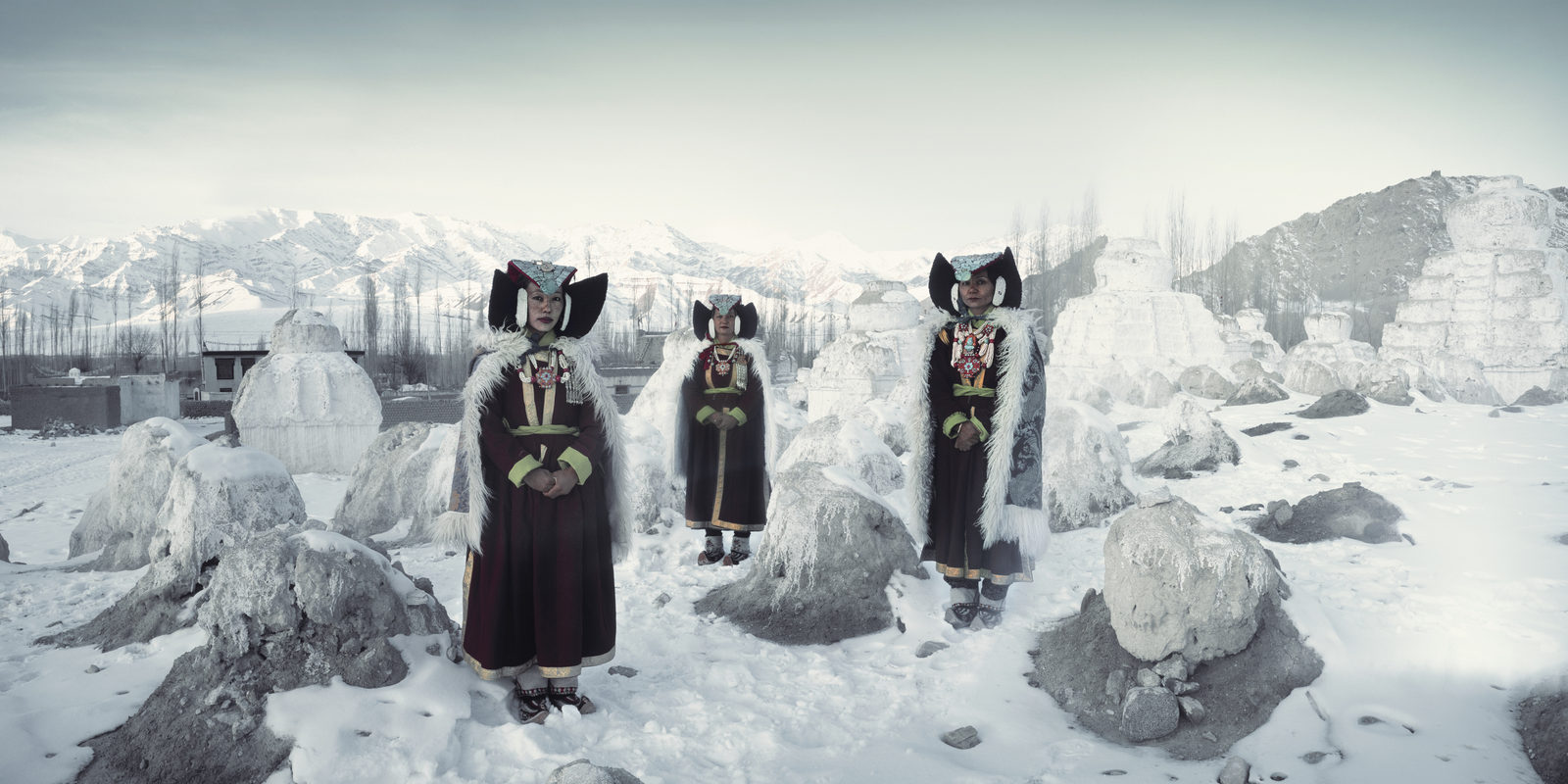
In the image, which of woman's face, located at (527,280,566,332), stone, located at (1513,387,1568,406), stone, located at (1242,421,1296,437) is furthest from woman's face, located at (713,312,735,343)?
stone, located at (1513,387,1568,406)

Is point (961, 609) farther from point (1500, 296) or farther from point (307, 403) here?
point (1500, 296)

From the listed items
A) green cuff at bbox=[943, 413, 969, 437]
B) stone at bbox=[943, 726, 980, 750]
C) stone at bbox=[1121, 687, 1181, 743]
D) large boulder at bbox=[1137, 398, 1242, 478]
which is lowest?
stone at bbox=[943, 726, 980, 750]

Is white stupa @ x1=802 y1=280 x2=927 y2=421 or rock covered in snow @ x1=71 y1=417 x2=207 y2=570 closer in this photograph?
rock covered in snow @ x1=71 y1=417 x2=207 y2=570

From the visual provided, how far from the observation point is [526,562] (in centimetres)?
349

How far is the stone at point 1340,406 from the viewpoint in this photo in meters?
11.5

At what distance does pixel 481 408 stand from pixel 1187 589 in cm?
330

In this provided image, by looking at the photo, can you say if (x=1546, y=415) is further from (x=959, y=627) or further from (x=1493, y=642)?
(x=959, y=627)

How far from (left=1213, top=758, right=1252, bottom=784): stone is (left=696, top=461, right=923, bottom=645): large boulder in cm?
208

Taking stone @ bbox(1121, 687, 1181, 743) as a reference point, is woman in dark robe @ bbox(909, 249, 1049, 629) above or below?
above

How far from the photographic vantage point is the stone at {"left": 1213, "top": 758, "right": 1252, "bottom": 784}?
2.96 metres

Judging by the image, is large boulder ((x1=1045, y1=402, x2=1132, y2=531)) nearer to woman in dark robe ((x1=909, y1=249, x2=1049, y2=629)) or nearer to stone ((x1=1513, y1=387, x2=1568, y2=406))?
woman in dark robe ((x1=909, y1=249, x2=1049, y2=629))

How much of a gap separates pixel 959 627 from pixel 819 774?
180cm

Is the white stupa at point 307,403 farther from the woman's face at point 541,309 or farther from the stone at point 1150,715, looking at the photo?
the stone at point 1150,715

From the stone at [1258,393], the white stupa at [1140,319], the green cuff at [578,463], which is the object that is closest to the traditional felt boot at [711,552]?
the green cuff at [578,463]
